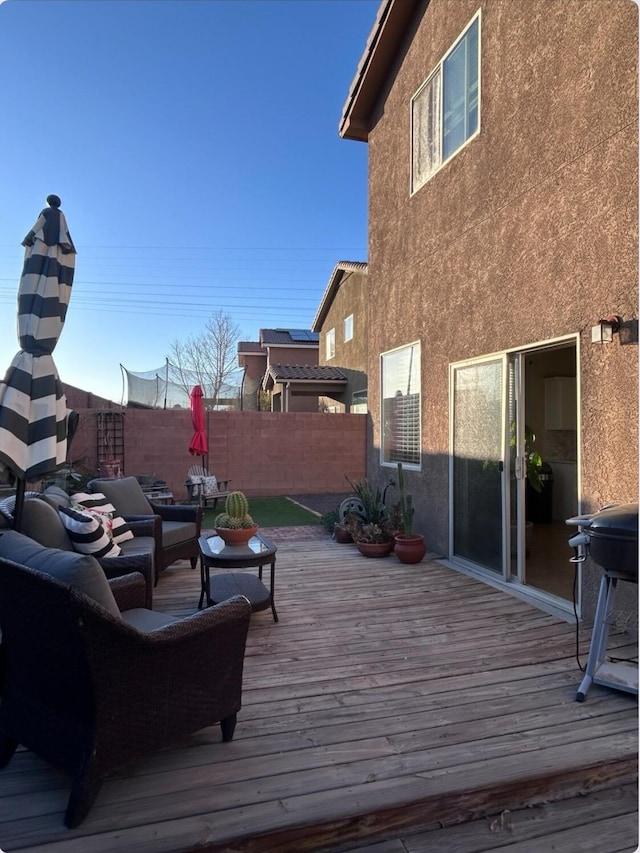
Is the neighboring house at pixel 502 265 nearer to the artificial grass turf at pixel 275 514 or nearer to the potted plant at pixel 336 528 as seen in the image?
the potted plant at pixel 336 528

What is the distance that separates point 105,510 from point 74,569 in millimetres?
2591

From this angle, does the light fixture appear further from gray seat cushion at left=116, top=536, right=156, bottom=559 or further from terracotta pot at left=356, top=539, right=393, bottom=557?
gray seat cushion at left=116, top=536, right=156, bottom=559

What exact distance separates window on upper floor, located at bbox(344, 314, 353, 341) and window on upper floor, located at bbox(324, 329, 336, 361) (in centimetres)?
135

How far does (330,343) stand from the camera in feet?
60.8

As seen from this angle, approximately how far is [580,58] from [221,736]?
5.17 m

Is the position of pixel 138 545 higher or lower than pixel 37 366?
lower

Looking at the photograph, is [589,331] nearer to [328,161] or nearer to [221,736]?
[221,736]

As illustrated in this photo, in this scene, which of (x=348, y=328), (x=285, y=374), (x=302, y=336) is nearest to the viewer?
(x=285, y=374)

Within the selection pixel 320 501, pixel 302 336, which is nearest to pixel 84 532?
pixel 320 501

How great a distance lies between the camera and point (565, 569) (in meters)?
5.13

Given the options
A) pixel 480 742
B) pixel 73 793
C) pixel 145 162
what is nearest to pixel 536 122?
pixel 480 742

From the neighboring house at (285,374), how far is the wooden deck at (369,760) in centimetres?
1156

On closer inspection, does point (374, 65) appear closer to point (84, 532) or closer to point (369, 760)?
point (84, 532)

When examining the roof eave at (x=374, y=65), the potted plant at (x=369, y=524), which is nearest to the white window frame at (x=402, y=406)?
the potted plant at (x=369, y=524)
